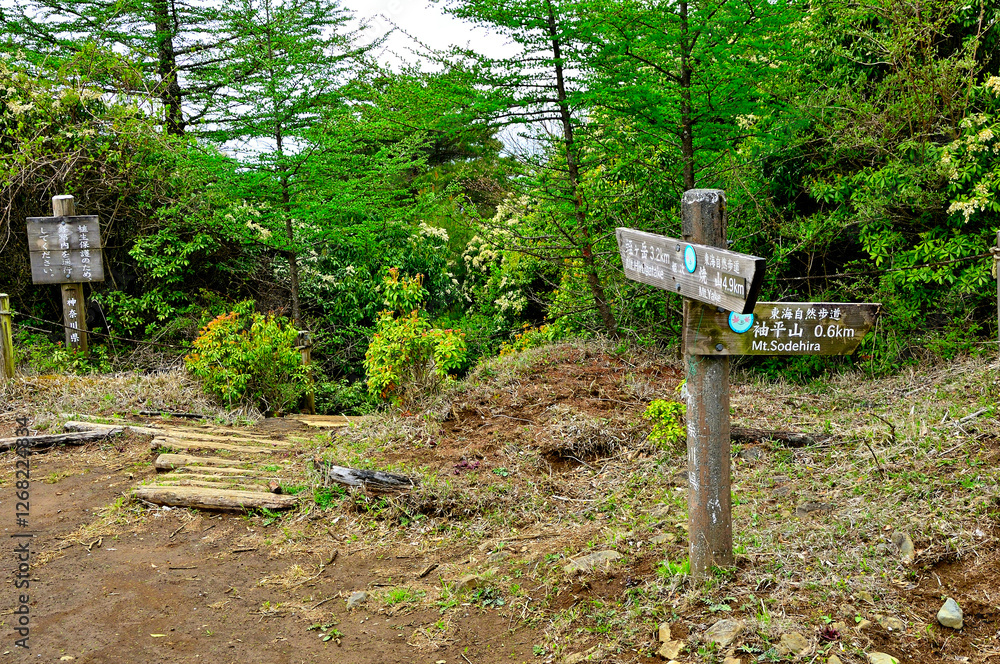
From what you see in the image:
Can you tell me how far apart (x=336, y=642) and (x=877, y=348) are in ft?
20.9

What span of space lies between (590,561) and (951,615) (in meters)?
1.65

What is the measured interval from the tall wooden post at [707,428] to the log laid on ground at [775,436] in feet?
7.28

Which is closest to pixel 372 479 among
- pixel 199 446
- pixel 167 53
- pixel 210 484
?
pixel 210 484

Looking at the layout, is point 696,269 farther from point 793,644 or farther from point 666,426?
point 666,426

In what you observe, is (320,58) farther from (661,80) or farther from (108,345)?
(661,80)

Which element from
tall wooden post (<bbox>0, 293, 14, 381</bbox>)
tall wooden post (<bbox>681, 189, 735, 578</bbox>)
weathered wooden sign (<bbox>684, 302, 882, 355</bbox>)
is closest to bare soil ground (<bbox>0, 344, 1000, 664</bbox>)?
tall wooden post (<bbox>681, 189, 735, 578</bbox>)

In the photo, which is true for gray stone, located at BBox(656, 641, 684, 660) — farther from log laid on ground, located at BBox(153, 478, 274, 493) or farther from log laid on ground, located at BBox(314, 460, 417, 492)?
log laid on ground, located at BBox(153, 478, 274, 493)

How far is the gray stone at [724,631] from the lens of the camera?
3059 millimetres

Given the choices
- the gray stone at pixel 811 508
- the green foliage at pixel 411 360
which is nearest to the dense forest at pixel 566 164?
the green foliage at pixel 411 360

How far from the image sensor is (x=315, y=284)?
13586 mm

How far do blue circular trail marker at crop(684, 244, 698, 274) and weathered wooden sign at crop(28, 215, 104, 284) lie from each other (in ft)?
26.6

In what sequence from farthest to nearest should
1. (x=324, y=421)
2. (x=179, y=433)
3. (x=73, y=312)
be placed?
(x=73, y=312) < (x=324, y=421) < (x=179, y=433)

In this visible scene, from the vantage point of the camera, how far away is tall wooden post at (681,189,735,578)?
320 cm

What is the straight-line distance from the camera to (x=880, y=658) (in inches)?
112
